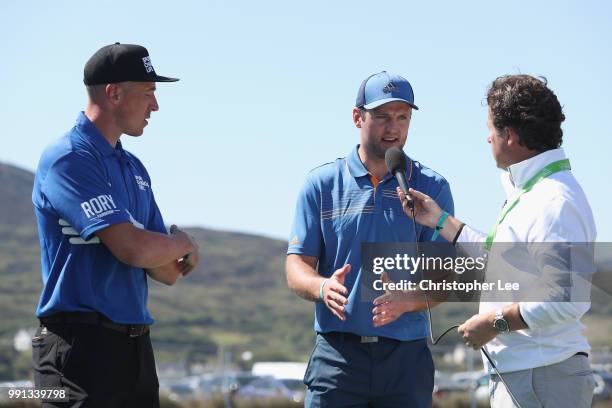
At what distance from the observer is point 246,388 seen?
30375 mm

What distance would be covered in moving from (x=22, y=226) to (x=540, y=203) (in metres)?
161

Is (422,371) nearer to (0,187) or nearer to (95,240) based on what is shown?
(95,240)

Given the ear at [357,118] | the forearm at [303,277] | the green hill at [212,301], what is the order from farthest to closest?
the green hill at [212,301] < the ear at [357,118] < the forearm at [303,277]

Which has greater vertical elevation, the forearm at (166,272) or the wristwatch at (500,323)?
the forearm at (166,272)

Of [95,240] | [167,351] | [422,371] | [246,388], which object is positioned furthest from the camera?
[167,351]

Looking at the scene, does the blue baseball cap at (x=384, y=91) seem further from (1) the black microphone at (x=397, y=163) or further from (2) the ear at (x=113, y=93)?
(2) the ear at (x=113, y=93)

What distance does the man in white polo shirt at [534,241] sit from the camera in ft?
15.4

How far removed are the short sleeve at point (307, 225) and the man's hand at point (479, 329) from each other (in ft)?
4.58

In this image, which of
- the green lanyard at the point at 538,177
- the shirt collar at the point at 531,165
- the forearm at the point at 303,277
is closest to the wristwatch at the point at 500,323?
the green lanyard at the point at 538,177

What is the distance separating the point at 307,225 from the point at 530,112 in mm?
1651

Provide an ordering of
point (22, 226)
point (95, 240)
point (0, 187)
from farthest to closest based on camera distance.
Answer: point (0, 187), point (22, 226), point (95, 240)

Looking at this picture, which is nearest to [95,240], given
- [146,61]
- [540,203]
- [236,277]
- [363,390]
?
[146,61]

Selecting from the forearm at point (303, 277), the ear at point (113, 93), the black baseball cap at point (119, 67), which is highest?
the black baseball cap at point (119, 67)

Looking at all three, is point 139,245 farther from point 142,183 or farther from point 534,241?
point 534,241
